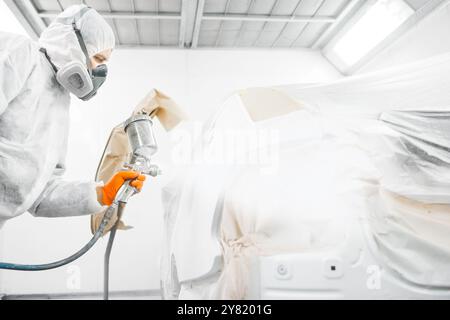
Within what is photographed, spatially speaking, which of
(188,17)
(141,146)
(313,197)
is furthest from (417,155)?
(188,17)

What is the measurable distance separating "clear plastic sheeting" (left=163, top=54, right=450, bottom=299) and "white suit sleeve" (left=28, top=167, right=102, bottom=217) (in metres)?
0.31

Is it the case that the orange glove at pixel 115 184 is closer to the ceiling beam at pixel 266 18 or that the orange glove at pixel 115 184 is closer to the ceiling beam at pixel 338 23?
the ceiling beam at pixel 266 18

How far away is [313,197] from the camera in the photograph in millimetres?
885

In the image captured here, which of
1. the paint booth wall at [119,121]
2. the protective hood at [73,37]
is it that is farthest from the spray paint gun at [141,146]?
the paint booth wall at [119,121]

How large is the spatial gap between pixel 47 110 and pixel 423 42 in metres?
2.23

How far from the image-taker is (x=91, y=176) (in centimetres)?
210

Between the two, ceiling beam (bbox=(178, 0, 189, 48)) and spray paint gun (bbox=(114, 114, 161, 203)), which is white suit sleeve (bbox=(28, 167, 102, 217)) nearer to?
spray paint gun (bbox=(114, 114, 161, 203))

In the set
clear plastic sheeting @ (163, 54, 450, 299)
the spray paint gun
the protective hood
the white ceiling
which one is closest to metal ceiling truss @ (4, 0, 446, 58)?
the white ceiling

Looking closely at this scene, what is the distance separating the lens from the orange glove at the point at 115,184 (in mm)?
1226

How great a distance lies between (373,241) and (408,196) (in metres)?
0.21

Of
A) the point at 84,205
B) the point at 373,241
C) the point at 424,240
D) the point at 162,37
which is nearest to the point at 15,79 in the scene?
the point at 84,205

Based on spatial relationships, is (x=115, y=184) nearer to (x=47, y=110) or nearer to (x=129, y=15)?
(x=47, y=110)

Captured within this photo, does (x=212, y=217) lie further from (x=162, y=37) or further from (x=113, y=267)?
(x=162, y=37)

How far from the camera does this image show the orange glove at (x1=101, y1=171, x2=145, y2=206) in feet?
4.02
